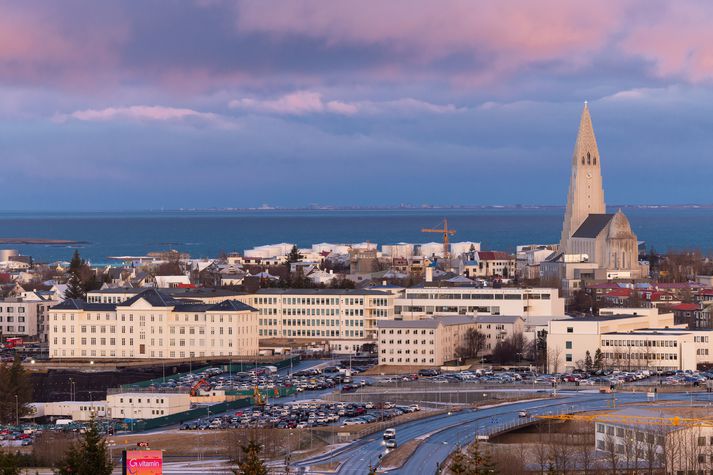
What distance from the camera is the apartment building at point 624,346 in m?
64.6

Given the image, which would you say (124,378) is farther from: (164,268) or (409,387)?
(164,268)

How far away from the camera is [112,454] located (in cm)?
4406

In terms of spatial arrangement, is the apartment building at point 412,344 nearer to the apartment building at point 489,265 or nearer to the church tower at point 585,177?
the apartment building at point 489,265

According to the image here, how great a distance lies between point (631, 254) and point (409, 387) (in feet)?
160

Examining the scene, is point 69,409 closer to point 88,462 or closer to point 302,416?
point 302,416

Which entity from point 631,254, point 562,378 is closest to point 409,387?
point 562,378

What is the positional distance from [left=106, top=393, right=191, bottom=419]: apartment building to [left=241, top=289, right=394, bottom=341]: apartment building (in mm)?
23487

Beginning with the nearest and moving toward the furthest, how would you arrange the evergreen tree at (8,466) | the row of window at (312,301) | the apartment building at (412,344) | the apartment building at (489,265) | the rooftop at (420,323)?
the evergreen tree at (8,466)
the apartment building at (412,344)
the rooftop at (420,323)
the row of window at (312,301)
the apartment building at (489,265)

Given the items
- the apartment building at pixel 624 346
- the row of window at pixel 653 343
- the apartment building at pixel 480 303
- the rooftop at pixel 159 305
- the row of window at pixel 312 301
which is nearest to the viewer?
the apartment building at pixel 624 346

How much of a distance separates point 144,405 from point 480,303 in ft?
84.8

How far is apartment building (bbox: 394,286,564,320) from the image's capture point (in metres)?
75.8

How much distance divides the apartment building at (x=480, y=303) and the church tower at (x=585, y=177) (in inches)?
1696

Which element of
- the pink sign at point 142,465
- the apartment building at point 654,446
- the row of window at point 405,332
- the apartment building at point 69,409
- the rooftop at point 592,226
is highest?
the rooftop at point 592,226

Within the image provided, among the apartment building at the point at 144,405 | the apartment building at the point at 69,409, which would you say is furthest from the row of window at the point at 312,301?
the apartment building at the point at 69,409
